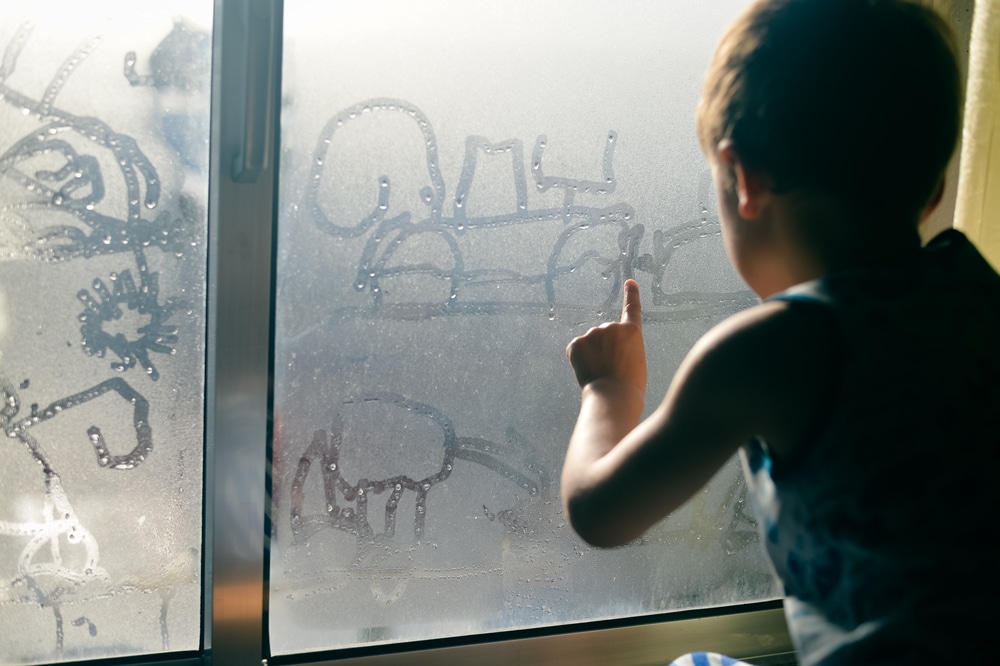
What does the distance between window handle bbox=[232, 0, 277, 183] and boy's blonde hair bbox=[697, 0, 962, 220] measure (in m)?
0.56

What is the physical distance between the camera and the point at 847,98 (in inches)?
23.8

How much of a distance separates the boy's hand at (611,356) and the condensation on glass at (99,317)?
0.51 m

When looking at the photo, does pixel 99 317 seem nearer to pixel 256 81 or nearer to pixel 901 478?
pixel 256 81

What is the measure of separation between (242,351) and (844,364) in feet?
2.31

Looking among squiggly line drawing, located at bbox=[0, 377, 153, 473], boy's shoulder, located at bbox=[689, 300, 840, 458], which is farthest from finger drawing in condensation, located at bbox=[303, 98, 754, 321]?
boy's shoulder, located at bbox=[689, 300, 840, 458]

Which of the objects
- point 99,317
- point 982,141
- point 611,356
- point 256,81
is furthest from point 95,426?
point 982,141

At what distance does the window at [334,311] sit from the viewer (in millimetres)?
988

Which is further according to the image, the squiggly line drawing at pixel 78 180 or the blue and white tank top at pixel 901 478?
the squiggly line drawing at pixel 78 180

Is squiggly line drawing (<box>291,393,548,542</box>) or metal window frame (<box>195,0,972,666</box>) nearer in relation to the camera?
metal window frame (<box>195,0,972,666</box>)

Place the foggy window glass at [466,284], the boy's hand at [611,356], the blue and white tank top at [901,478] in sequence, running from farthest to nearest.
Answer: the foggy window glass at [466,284]
the boy's hand at [611,356]
the blue and white tank top at [901,478]

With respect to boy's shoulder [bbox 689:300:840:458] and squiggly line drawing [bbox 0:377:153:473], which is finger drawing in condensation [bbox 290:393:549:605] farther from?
boy's shoulder [bbox 689:300:840:458]

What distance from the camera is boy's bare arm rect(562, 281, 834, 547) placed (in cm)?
57

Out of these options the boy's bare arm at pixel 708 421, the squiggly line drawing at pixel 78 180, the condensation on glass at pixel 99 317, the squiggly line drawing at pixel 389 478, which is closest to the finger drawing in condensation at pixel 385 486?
the squiggly line drawing at pixel 389 478

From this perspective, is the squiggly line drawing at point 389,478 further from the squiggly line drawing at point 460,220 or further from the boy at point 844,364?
the boy at point 844,364
